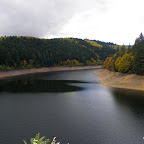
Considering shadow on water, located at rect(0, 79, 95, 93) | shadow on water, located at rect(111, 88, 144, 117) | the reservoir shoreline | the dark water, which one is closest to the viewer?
the dark water

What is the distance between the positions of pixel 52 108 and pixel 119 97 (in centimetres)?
1931

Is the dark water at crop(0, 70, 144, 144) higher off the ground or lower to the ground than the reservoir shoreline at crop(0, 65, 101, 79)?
lower

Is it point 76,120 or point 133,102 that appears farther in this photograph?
point 133,102

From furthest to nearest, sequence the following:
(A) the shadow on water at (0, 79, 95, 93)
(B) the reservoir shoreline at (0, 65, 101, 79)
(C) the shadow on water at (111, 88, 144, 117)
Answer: (B) the reservoir shoreline at (0, 65, 101, 79)
(A) the shadow on water at (0, 79, 95, 93)
(C) the shadow on water at (111, 88, 144, 117)

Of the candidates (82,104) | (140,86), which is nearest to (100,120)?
(82,104)

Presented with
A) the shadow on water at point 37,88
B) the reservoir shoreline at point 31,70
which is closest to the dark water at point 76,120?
the shadow on water at point 37,88

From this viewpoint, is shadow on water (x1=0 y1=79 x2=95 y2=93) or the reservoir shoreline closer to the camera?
shadow on water (x1=0 y1=79 x2=95 y2=93)

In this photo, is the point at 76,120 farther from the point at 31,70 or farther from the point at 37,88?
the point at 31,70

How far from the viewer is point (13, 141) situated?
A: 1952 centimetres

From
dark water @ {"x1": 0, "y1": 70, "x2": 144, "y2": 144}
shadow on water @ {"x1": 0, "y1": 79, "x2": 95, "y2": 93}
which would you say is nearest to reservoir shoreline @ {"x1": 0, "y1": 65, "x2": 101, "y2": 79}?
shadow on water @ {"x1": 0, "y1": 79, "x2": 95, "y2": 93}

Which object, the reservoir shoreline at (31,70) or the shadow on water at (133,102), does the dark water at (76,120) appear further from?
the reservoir shoreline at (31,70)

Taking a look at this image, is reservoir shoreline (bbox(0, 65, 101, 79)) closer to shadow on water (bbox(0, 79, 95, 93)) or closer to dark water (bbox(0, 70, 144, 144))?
shadow on water (bbox(0, 79, 95, 93))

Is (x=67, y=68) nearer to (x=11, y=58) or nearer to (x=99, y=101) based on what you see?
(x=11, y=58)

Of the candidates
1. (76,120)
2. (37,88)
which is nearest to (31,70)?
(37,88)
